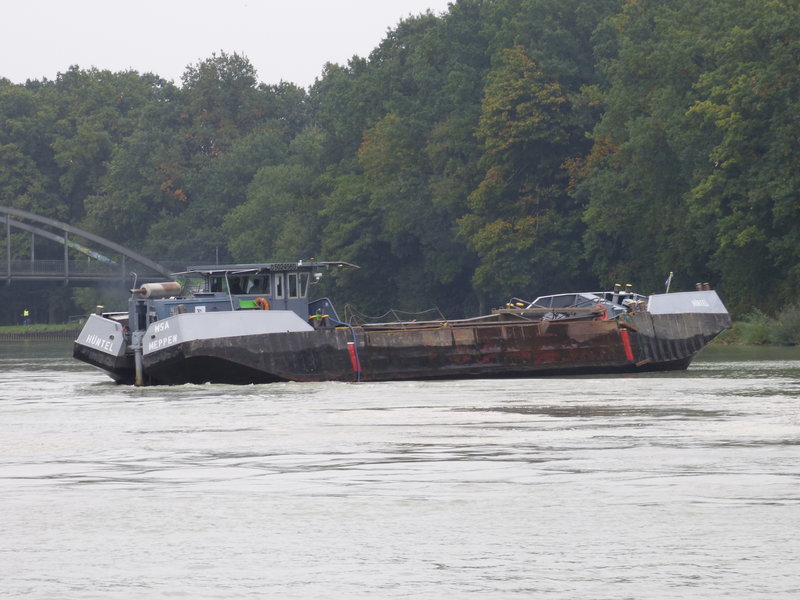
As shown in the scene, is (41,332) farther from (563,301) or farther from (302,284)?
(302,284)

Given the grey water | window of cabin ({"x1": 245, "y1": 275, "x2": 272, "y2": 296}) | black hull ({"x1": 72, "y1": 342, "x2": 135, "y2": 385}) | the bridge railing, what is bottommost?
the grey water

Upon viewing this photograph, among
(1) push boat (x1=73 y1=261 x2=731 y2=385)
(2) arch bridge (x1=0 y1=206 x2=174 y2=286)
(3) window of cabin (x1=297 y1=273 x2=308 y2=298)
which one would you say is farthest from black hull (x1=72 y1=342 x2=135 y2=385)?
(2) arch bridge (x1=0 y1=206 x2=174 y2=286)

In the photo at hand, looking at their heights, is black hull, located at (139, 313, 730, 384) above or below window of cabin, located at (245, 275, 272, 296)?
below

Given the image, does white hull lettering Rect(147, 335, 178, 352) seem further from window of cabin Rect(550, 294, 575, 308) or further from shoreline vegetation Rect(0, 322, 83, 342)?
shoreline vegetation Rect(0, 322, 83, 342)

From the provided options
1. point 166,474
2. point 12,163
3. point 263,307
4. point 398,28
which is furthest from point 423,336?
point 12,163

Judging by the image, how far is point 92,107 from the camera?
584ft

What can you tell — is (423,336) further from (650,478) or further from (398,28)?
(398,28)

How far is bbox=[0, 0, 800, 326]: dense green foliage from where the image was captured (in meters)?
69.4

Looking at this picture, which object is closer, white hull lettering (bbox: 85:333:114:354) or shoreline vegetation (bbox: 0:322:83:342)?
white hull lettering (bbox: 85:333:114:354)

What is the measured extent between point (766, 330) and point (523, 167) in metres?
31.0

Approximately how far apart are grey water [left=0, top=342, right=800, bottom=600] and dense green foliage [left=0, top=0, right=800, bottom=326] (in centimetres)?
3977

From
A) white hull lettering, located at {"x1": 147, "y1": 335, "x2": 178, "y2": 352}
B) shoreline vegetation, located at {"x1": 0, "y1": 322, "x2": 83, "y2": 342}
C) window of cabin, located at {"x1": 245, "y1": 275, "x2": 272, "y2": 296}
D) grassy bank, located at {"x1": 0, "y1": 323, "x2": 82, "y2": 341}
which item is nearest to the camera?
white hull lettering, located at {"x1": 147, "y1": 335, "x2": 178, "y2": 352}

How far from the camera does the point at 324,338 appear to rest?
143 feet

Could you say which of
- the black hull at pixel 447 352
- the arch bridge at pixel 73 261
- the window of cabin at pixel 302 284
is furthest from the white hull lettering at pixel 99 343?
the arch bridge at pixel 73 261
